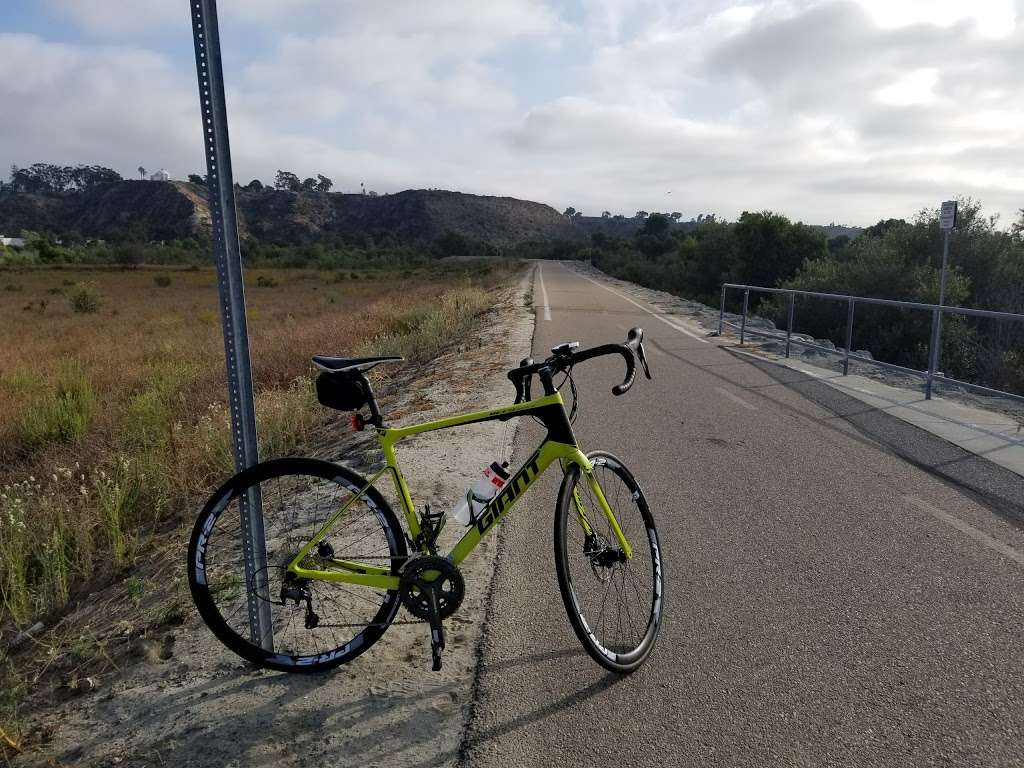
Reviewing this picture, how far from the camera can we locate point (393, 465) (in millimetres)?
2908

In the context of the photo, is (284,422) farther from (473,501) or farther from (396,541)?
(473,501)

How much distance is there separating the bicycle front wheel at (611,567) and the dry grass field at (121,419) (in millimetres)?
3003

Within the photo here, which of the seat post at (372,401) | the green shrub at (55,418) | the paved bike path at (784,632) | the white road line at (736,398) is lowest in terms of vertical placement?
the green shrub at (55,418)

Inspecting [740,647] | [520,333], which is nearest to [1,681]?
[740,647]

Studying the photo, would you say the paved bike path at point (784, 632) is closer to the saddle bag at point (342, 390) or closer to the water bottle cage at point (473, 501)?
the water bottle cage at point (473, 501)

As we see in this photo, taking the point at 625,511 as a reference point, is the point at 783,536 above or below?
below

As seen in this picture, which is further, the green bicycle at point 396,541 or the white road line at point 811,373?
the white road line at point 811,373

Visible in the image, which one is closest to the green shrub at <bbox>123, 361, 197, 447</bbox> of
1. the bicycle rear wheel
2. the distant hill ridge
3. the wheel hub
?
the bicycle rear wheel

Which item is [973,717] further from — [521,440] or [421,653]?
[521,440]

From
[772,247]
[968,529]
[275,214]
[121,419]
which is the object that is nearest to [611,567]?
[968,529]

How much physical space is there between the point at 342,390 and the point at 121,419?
788 cm

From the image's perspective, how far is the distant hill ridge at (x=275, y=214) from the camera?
14462cm

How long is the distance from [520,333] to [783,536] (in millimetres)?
10882

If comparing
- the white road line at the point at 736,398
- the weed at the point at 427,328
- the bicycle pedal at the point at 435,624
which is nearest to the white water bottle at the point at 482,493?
the bicycle pedal at the point at 435,624
